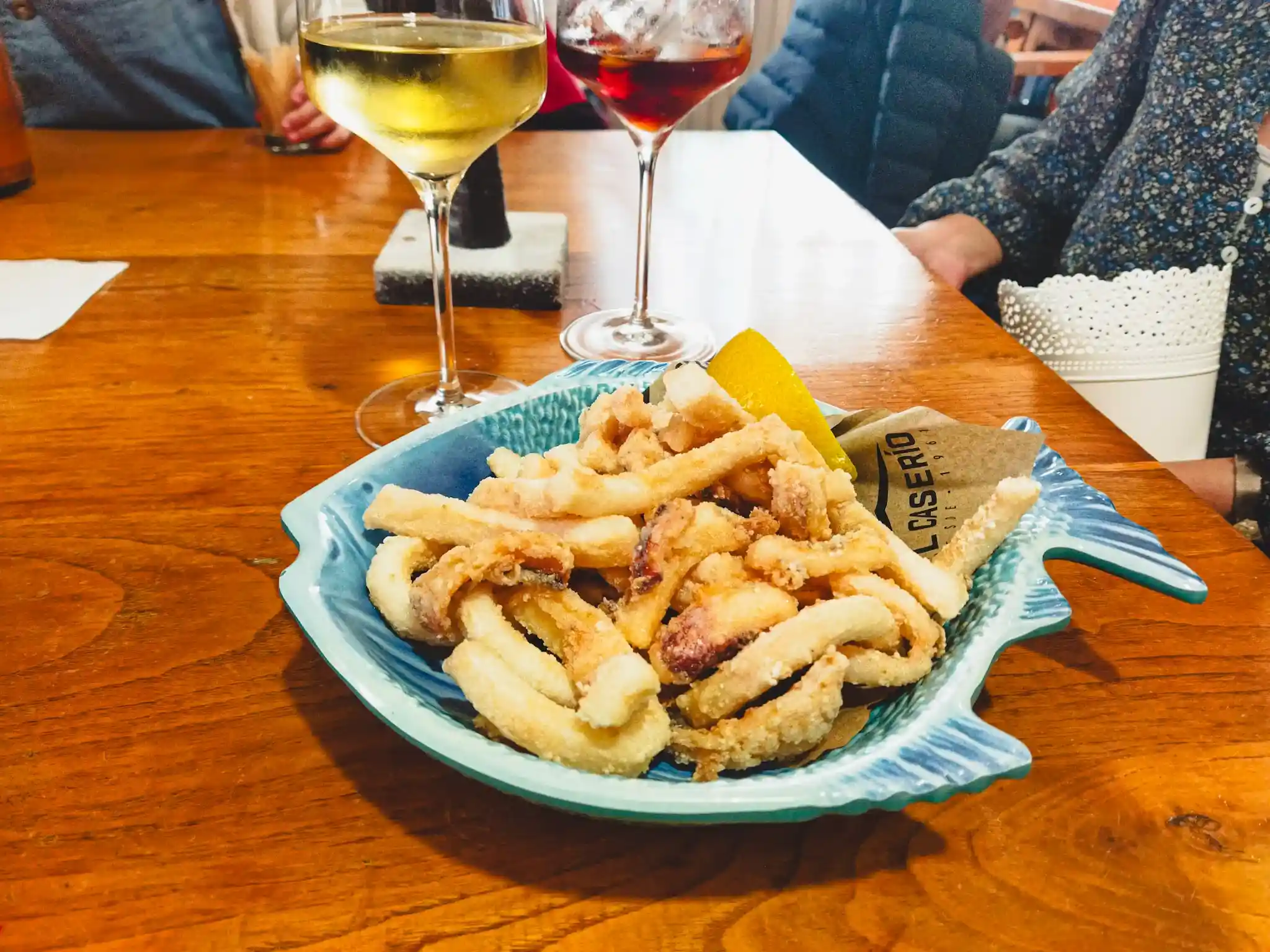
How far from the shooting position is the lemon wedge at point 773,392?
1.94ft

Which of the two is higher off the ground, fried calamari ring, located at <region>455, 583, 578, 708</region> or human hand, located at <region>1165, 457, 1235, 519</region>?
A: fried calamari ring, located at <region>455, 583, 578, 708</region>

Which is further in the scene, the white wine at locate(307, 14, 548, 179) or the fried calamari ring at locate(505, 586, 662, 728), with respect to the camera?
→ the white wine at locate(307, 14, 548, 179)

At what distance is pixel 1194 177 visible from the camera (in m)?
1.31

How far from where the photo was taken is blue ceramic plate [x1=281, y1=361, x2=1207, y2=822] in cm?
36

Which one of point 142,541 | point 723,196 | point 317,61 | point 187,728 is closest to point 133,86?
point 723,196

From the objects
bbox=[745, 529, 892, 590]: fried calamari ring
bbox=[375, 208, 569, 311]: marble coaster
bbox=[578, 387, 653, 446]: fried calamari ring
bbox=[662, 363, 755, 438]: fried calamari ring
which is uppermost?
bbox=[662, 363, 755, 438]: fried calamari ring

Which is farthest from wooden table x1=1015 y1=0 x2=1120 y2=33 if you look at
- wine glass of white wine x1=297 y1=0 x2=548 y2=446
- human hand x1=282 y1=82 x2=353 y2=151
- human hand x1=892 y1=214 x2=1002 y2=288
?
wine glass of white wine x1=297 y1=0 x2=548 y2=446

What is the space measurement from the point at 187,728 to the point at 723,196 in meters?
1.12

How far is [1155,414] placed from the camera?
129cm

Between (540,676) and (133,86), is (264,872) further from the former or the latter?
(133,86)

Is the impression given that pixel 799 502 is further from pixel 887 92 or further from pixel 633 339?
pixel 887 92

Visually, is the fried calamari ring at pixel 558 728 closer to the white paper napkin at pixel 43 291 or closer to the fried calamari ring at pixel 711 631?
the fried calamari ring at pixel 711 631

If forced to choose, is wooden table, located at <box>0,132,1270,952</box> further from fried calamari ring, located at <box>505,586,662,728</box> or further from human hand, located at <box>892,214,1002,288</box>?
human hand, located at <box>892,214,1002,288</box>

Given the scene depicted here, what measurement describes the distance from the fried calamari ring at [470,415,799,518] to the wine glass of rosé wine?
420mm
